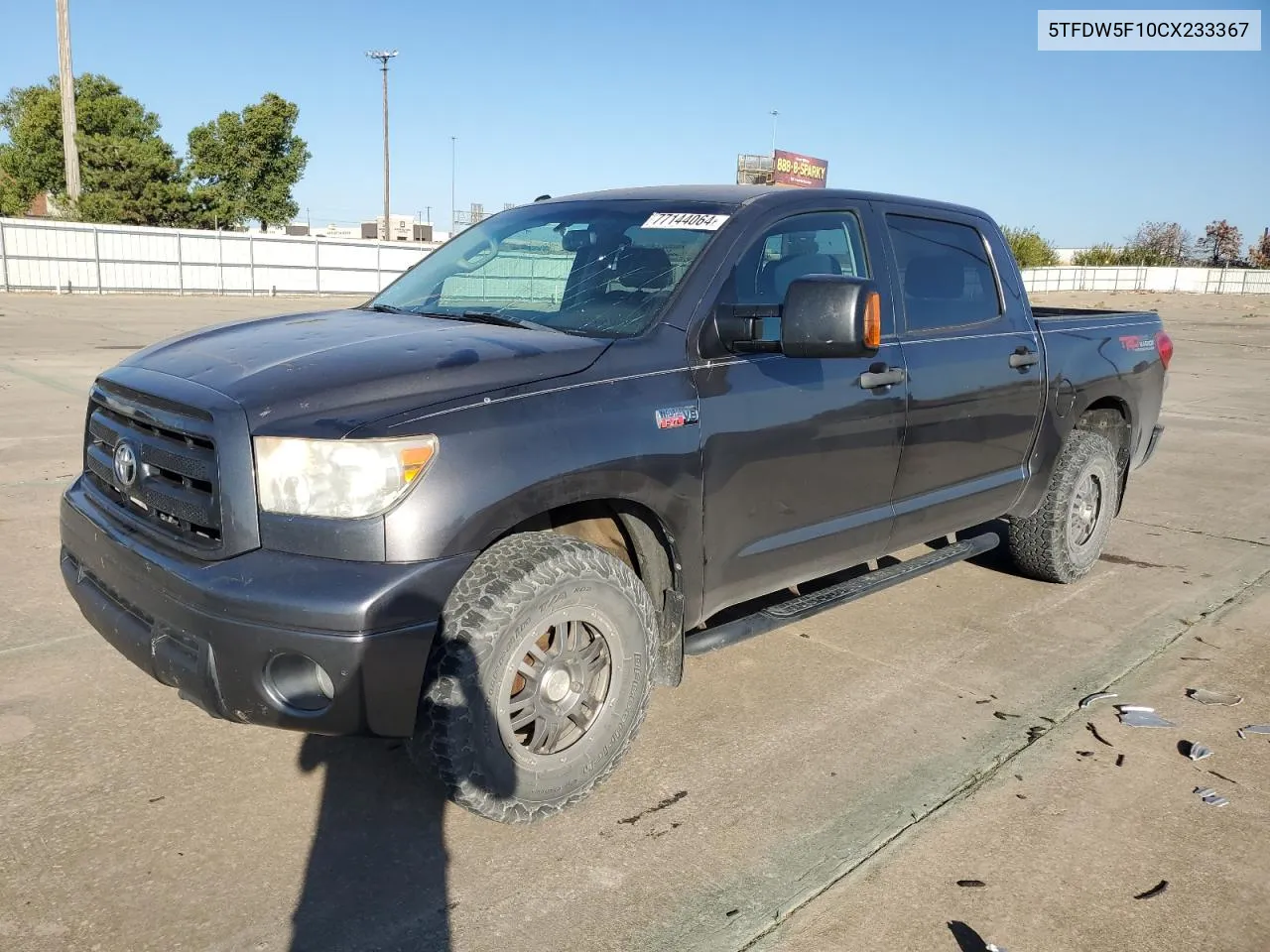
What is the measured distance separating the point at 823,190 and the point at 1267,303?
53.5 m

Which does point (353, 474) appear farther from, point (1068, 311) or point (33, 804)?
point (1068, 311)

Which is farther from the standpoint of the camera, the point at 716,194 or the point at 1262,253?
the point at 1262,253

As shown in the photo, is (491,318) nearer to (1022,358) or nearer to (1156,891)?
(1022,358)

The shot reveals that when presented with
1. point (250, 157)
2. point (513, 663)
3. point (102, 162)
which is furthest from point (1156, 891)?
point (250, 157)

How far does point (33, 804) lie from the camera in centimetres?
293

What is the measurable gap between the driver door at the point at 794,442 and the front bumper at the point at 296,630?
1028 millimetres

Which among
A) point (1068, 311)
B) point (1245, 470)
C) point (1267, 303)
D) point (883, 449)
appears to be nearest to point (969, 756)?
point (883, 449)

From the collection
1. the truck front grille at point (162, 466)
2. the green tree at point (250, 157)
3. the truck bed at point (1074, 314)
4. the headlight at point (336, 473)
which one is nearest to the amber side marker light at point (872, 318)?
the headlight at point (336, 473)

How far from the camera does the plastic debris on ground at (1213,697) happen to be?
393cm

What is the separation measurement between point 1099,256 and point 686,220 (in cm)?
7572

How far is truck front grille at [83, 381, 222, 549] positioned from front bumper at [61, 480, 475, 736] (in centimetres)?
11

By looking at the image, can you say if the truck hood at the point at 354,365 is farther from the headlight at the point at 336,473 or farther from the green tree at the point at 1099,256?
the green tree at the point at 1099,256

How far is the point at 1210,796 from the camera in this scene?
3.23 meters

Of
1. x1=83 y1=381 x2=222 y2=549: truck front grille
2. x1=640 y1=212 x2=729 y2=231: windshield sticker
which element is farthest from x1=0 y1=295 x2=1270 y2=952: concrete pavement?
x1=640 y1=212 x2=729 y2=231: windshield sticker
